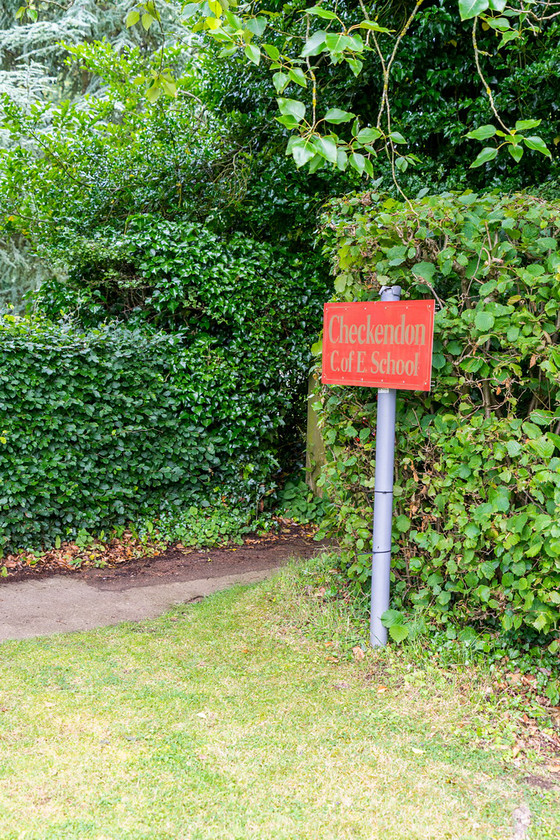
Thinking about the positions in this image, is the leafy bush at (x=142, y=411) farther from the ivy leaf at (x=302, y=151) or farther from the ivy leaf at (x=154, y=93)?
the ivy leaf at (x=302, y=151)

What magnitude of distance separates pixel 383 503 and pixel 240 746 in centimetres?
161

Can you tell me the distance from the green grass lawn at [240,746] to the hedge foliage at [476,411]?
57cm

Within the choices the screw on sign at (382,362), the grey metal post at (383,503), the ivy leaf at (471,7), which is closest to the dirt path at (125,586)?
the grey metal post at (383,503)

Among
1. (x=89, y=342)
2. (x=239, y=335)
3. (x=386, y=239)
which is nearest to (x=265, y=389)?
(x=239, y=335)

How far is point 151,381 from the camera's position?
22.3 feet

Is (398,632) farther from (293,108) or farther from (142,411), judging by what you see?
(142,411)

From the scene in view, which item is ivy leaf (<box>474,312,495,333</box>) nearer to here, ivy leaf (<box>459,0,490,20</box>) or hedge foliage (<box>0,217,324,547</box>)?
ivy leaf (<box>459,0,490,20</box>)

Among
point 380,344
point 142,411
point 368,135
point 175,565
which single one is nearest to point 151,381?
point 142,411

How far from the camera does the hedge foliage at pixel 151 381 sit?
603cm

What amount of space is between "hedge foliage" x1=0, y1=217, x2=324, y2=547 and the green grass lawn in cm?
199

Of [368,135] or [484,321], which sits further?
Answer: [484,321]

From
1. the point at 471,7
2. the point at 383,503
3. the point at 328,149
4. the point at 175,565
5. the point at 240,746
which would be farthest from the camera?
the point at 175,565

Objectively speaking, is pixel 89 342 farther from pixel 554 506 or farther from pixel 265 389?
pixel 554 506

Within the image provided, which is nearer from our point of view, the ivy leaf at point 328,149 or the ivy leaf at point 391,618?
the ivy leaf at point 328,149
